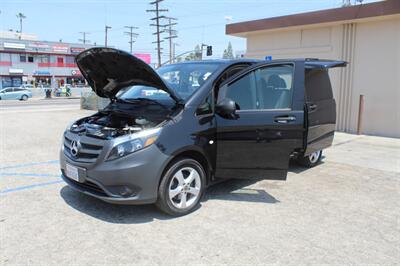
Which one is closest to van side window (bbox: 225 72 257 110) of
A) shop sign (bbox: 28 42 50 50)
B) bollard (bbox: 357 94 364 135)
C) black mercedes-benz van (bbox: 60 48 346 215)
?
black mercedes-benz van (bbox: 60 48 346 215)

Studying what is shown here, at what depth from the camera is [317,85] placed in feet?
20.2

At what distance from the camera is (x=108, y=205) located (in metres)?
4.41

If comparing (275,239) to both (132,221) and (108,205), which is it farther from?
(108,205)

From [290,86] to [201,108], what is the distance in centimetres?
151

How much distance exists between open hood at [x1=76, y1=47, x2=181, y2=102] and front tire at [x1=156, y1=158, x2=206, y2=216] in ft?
2.64

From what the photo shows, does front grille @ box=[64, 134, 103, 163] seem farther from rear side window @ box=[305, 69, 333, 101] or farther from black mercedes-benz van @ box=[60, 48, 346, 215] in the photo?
rear side window @ box=[305, 69, 333, 101]

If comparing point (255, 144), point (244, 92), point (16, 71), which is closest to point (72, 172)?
point (255, 144)

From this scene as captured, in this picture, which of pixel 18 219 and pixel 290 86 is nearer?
pixel 18 219

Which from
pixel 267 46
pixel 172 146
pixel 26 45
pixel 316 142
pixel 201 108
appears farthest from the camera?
pixel 26 45

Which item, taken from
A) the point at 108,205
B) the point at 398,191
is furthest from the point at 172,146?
the point at 398,191

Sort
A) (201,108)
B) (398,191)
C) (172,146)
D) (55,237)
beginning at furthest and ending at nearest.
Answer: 1. (398,191)
2. (201,108)
3. (172,146)
4. (55,237)

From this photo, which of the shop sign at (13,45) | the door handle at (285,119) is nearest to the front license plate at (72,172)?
the door handle at (285,119)

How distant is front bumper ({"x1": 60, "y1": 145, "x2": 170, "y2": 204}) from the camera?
370 cm

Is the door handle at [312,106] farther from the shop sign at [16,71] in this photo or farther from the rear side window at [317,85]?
the shop sign at [16,71]
